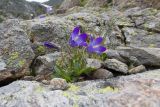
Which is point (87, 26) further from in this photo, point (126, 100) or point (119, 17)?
point (126, 100)

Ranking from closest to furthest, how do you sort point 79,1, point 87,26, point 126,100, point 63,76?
point 126,100
point 63,76
point 87,26
point 79,1

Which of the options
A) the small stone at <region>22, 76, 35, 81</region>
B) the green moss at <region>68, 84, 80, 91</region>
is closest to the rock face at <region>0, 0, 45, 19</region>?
the small stone at <region>22, 76, 35, 81</region>

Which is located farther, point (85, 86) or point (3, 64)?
point (3, 64)

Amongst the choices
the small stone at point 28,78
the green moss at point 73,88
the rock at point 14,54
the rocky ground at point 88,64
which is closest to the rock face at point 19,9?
the rocky ground at point 88,64

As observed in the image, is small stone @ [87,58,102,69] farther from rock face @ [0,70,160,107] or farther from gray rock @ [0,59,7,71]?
gray rock @ [0,59,7,71]

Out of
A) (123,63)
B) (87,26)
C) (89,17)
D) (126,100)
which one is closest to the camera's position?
(126,100)

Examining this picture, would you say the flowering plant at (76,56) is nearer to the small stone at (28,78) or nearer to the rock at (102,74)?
the rock at (102,74)

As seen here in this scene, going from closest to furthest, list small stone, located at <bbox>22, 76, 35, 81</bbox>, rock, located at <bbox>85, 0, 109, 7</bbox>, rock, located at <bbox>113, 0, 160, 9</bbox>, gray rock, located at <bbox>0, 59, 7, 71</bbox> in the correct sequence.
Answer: gray rock, located at <bbox>0, 59, 7, 71</bbox> → small stone, located at <bbox>22, 76, 35, 81</bbox> → rock, located at <bbox>113, 0, 160, 9</bbox> → rock, located at <bbox>85, 0, 109, 7</bbox>

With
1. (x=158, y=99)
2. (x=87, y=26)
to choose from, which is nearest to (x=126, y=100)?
(x=158, y=99)

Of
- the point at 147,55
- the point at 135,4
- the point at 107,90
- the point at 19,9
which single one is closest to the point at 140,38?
the point at 147,55
